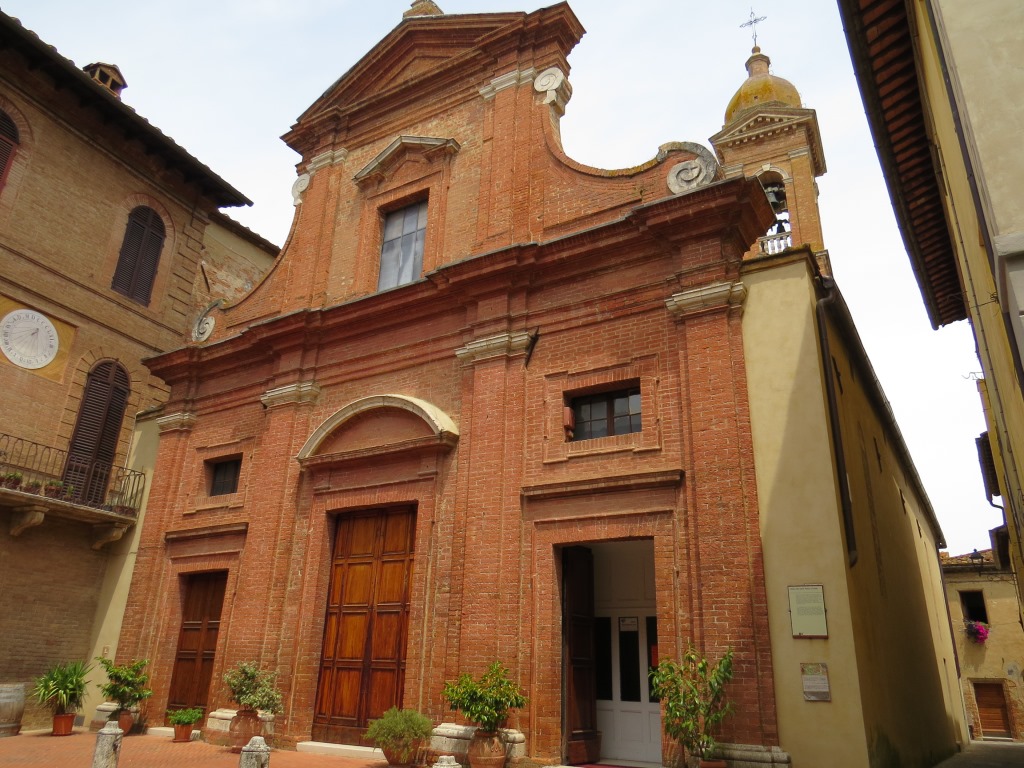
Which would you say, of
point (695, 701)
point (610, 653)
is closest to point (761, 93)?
point (610, 653)

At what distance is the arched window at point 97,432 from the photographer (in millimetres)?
15352

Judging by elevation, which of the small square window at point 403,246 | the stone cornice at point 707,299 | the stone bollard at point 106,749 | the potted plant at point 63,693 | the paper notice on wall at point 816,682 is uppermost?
the small square window at point 403,246

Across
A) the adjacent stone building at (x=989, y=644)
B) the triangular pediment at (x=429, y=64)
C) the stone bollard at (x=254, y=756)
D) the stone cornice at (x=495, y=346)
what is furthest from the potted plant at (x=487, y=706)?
the adjacent stone building at (x=989, y=644)

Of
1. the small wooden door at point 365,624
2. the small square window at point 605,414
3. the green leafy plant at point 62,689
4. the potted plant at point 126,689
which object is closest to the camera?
the small square window at point 605,414

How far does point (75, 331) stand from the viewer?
1584 cm

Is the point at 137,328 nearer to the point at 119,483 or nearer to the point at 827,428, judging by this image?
the point at 119,483

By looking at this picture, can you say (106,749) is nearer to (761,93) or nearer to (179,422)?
(179,422)

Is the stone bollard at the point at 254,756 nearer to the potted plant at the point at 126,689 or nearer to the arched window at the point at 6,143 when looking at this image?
the potted plant at the point at 126,689

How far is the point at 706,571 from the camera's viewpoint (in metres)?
8.57

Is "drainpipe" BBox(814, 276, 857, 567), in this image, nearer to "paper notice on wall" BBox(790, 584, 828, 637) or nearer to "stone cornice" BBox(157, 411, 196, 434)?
"paper notice on wall" BBox(790, 584, 828, 637)

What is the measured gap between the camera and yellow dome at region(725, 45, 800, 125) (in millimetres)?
19844

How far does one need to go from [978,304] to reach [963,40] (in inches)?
116

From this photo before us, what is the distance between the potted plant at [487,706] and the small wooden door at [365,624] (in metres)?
1.94

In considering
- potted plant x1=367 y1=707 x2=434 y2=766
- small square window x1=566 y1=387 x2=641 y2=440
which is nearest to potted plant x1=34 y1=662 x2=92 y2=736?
potted plant x1=367 y1=707 x2=434 y2=766
